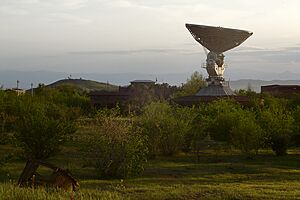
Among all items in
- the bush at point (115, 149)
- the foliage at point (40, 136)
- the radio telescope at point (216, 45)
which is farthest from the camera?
the radio telescope at point (216, 45)

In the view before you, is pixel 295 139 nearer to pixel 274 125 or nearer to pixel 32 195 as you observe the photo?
pixel 274 125

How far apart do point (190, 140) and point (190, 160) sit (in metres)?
3.18

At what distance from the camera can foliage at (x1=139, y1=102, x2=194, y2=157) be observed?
25.0 metres

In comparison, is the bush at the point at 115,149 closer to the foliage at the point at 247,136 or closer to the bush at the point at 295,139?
the foliage at the point at 247,136

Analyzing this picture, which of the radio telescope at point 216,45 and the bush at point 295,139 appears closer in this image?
the bush at point 295,139

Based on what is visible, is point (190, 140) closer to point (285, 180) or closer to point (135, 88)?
point (285, 180)

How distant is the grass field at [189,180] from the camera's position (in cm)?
1316

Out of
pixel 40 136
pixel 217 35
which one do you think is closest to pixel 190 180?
pixel 40 136

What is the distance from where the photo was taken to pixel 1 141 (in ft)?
92.3

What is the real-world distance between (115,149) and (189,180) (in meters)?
2.76

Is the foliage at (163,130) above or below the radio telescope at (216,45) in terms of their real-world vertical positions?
below

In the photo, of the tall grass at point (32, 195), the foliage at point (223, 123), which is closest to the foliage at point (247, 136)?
the foliage at point (223, 123)

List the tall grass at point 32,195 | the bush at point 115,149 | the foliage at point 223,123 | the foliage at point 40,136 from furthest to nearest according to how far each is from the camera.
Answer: the foliage at point 223,123, the foliage at point 40,136, the bush at point 115,149, the tall grass at point 32,195

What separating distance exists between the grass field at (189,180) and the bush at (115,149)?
475 mm
